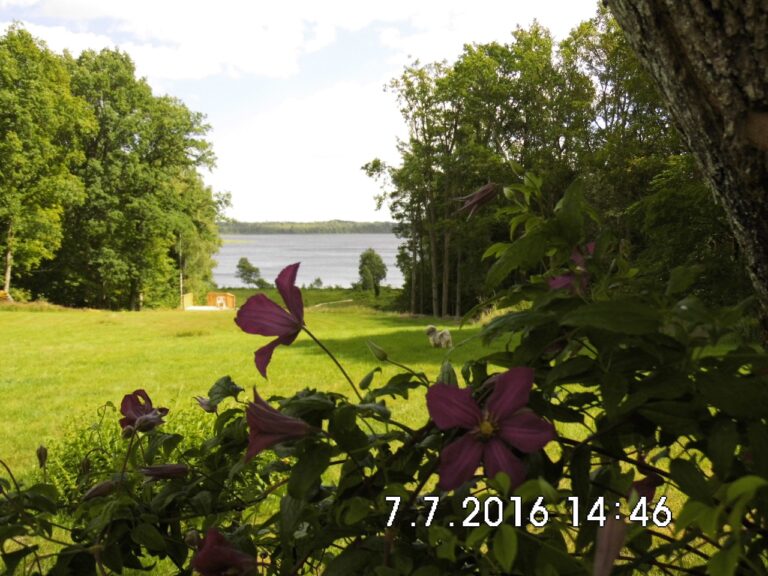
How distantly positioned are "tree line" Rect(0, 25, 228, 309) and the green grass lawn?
646 cm

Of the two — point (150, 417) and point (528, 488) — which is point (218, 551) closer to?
point (528, 488)

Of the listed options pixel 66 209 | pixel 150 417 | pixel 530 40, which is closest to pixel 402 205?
pixel 530 40

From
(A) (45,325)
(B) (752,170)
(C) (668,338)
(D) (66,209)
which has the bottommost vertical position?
(A) (45,325)

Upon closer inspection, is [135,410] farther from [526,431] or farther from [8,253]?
[8,253]

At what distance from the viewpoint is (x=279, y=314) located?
66 centimetres

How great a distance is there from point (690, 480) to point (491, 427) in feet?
0.48

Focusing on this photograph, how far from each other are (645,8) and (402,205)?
23467 millimetres

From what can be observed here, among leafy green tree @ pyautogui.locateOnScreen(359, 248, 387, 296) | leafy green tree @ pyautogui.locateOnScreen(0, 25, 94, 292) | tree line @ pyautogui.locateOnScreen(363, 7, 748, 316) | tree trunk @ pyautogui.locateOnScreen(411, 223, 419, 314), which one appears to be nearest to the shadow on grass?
tree line @ pyautogui.locateOnScreen(363, 7, 748, 316)

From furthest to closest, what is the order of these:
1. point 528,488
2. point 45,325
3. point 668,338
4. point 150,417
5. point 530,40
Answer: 1. point 530,40
2. point 45,325
3. point 150,417
4. point 668,338
5. point 528,488

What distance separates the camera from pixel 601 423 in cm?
54

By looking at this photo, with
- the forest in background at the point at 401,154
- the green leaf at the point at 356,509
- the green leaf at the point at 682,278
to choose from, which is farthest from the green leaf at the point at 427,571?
the forest in background at the point at 401,154

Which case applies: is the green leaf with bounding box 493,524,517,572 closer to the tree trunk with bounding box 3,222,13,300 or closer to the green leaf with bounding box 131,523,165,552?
the green leaf with bounding box 131,523,165,552

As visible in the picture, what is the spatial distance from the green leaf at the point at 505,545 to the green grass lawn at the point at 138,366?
374 centimetres

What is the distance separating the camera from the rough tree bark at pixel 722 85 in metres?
0.62
